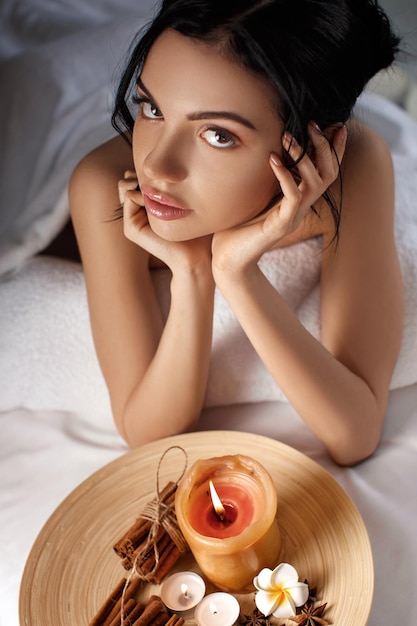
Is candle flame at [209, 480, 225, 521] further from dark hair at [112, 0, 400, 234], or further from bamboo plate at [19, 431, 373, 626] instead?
dark hair at [112, 0, 400, 234]

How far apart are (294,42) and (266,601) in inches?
26.7

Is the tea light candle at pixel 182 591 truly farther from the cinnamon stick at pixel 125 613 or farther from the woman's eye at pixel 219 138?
the woman's eye at pixel 219 138

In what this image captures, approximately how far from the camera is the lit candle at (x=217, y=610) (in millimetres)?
853

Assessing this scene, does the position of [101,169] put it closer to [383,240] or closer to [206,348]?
[206,348]

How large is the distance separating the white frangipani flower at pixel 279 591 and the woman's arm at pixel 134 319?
14.9 inches

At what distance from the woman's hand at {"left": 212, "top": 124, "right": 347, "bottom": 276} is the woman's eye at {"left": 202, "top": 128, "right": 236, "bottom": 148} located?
0.06 metres

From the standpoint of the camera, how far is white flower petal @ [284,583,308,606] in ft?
2.78

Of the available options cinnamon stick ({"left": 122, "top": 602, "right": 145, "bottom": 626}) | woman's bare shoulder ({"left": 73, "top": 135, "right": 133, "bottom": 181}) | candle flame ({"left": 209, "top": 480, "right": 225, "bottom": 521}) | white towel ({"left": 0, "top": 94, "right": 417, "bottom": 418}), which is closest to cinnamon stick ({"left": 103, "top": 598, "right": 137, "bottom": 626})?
cinnamon stick ({"left": 122, "top": 602, "right": 145, "bottom": 626})

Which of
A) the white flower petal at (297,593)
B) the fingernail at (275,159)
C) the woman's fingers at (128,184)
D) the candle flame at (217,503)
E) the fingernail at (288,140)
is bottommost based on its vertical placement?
the white flower petal at (297,593)

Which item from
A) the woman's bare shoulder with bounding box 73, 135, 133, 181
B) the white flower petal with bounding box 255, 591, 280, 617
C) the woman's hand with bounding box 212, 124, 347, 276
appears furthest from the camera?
the woman's bare shoulder with bounding box 73, 135, 133, 181

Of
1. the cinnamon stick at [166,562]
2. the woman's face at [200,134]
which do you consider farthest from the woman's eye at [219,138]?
the cinnamon stick at [166,562]

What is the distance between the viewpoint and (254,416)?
129cm

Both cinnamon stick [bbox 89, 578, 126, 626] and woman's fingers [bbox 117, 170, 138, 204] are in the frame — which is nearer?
cinnamon stick [bbox 89, 578, 126, 626]

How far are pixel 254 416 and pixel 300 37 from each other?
686 mm
